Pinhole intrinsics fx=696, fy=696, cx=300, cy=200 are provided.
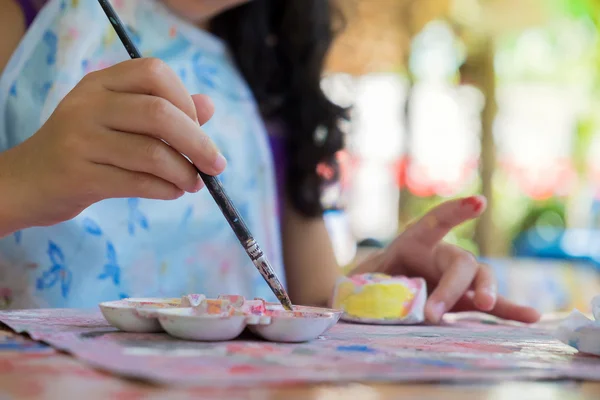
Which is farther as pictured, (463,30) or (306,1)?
(463,30)

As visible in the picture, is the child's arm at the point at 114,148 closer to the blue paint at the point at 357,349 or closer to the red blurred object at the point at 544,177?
the blue paint at the point at 357,349

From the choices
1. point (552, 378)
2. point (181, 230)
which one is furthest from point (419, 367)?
point (181, 230)

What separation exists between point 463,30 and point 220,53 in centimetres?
428

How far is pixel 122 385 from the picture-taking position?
1.21 feet

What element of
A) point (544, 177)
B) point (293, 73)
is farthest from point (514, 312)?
point (544, 177)

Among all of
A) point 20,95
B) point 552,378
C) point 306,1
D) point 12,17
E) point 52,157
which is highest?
point 306,1

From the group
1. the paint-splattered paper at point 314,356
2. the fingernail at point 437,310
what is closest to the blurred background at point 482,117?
the fingernail at point 437,310

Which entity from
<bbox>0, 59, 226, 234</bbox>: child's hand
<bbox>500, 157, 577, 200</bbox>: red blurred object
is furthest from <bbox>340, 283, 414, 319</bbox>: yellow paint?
<bbox>500, 157, 577, 200</bbox>: red blurred object

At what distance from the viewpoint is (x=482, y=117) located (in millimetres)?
5418

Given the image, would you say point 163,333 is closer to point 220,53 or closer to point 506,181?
point 220,53

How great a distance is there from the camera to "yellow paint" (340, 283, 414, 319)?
0.79m

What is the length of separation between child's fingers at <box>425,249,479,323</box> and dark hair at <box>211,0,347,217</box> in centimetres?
57

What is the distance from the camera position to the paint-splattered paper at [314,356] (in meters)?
0.41

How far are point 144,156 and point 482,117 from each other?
200 inches
